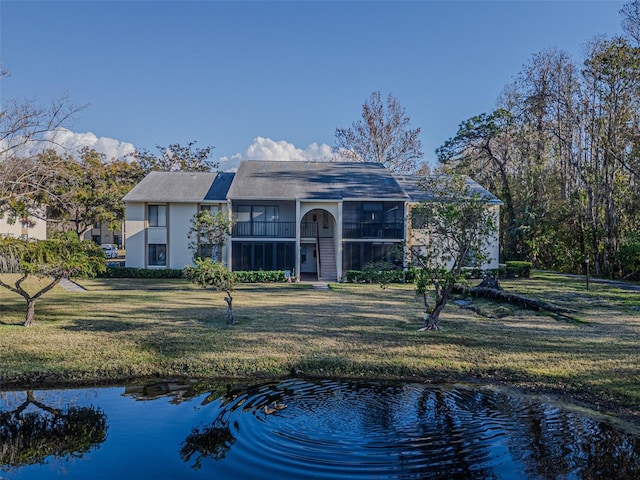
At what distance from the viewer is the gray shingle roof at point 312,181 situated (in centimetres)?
2622

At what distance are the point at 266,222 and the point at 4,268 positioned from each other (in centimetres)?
1590

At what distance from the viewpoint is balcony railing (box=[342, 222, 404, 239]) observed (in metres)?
26.2

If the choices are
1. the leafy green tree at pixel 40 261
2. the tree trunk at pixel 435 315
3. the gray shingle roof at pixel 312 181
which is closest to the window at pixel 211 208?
the gray shingle roof at pixel 312 181

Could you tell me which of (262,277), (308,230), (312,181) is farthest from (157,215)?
(312,181)

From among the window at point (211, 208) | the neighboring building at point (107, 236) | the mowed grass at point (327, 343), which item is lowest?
the mowed grass at point (327, 343)

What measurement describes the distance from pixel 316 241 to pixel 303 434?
22.0 m

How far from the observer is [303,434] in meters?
6.04

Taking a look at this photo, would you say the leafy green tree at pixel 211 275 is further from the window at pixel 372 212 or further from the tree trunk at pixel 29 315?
the window at pixel 372 212

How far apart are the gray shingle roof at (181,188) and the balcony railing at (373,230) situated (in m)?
7.67

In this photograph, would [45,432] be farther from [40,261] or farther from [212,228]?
[212,228]

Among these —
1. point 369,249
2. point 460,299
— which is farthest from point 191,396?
point 369,249

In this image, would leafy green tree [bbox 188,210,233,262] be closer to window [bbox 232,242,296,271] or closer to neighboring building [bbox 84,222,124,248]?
window [bbox 232,242,296,271]

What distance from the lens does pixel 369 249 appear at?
85.7ft

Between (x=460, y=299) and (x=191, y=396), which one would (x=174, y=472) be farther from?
(x=460, y=299)
